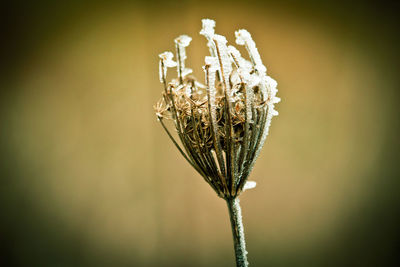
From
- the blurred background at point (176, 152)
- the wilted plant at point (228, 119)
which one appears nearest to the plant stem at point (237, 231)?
the wilted plant at point (228, 119)

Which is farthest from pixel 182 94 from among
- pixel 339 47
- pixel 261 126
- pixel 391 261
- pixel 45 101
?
pixel 391 261

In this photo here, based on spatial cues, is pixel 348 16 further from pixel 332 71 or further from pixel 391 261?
pixel 391 261

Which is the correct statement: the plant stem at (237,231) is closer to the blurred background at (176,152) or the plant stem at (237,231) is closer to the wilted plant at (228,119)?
the wilted plant at (228,119)

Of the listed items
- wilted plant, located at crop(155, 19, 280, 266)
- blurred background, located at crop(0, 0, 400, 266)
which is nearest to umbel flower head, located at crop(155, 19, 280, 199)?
wilted plant, located at crop(155, 19, 280, 266)

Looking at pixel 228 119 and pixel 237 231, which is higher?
pixel 228 119

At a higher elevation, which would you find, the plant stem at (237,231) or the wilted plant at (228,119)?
the wilted plant at (228,119)

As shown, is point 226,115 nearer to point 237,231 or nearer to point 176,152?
point 237,231

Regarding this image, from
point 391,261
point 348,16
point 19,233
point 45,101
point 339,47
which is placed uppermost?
point 348,16

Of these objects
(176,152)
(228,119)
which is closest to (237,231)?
(228,119)
